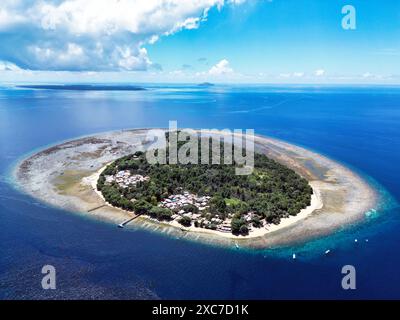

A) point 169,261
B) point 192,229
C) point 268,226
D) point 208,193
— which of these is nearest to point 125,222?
point 192,229

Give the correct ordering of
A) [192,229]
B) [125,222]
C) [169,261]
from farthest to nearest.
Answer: [125,222] < [192,229] < [169,261]

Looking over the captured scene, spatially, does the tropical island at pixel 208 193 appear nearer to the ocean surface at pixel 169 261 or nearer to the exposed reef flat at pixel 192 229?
the exposed reef flat at pixel 192 229

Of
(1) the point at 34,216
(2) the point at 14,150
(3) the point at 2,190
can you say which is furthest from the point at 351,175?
(2) the point at 14,150

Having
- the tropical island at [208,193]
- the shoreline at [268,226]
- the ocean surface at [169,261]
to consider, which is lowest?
the ocean surface at [169,261]

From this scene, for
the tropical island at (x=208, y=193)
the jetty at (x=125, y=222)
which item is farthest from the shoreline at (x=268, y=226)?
the jetty at (x=125, y=222)

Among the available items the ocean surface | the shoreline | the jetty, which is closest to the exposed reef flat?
the shoreline

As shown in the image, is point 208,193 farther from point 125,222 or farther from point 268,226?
point 125,222

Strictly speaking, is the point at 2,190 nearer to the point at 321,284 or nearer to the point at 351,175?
the point at 321,284
